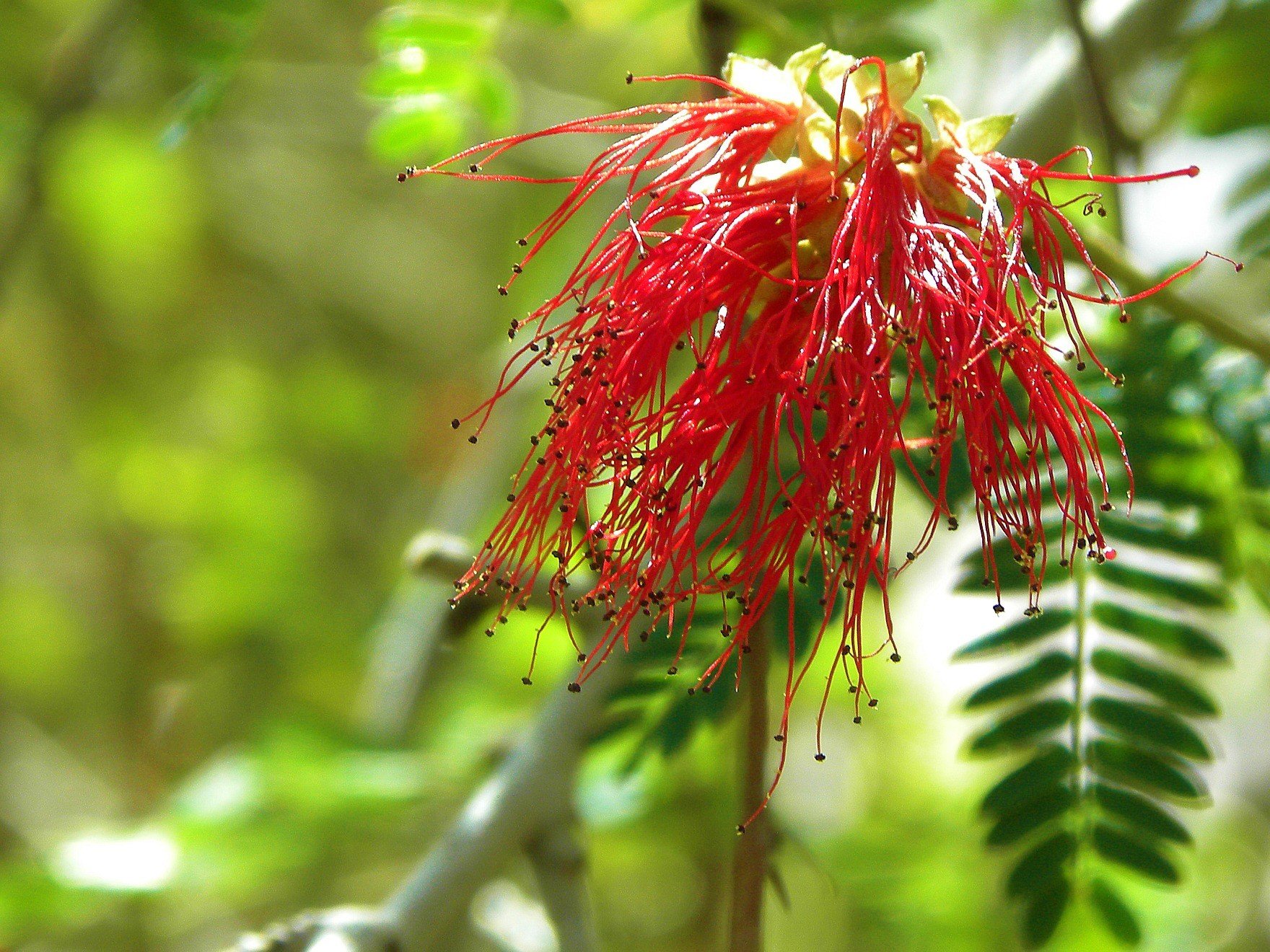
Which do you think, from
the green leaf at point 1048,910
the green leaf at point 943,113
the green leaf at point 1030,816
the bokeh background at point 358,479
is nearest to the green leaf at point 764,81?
the green leaf at point 943,113

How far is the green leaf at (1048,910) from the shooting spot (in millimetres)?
1551

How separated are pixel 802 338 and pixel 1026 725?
1.99 ft

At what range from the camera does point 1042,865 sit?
5.02 ft

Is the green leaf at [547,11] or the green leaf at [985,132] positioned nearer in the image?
the green leaf at [985,132]

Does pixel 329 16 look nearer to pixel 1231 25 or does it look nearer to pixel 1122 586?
pixel 1231 25

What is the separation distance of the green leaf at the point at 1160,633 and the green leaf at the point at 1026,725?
0.37 ft

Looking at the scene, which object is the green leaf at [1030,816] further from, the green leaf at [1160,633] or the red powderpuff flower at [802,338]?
the red powderpuff flower at [802,338]

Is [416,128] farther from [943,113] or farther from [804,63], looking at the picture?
[943,113]

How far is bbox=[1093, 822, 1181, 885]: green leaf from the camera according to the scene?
1.49 m

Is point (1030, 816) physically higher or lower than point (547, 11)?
lower

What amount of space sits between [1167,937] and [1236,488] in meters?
1.43

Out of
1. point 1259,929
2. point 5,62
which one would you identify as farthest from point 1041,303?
point 5,62

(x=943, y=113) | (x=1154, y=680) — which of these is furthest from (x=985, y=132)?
(x=1154, y=680)

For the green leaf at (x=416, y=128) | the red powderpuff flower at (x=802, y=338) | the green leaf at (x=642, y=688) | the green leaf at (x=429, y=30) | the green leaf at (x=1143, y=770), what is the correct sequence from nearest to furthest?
the red powderpuff flower at (x=802, y=338) → the green leaf at (x=1143, y=770) → the green leaf at (x=642, y=688) → the green leaf at (x=429, y=30) → the green leaf at (x=416, y=128)
